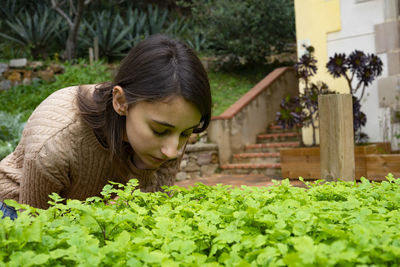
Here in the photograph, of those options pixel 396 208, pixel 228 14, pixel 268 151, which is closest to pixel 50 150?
pixel 396 208

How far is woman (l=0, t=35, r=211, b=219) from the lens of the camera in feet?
6.34

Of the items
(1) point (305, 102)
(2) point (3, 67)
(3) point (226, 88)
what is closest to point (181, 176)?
(1) point (305, 102)

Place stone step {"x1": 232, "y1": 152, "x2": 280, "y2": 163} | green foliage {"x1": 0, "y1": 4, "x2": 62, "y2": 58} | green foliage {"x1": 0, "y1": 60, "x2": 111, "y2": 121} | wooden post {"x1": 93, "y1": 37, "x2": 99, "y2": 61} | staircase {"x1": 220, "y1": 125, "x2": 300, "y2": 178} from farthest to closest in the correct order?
green foliage {"x1": 0, "y1": 4, "x2": 62, "y2": 58} < wooden post {"x1": 93, "y1": 37, "x2": 99, "y2": 61} < green foliage {"x1": 0, "y1": 60, "x2": 111, "y2": 121} < stone step {"x1": 232, "y1": 152, "x2": 280, "y2": 163} < staircase {"x1": 220, "y1": 125, "x2": 300, "y2": 178}

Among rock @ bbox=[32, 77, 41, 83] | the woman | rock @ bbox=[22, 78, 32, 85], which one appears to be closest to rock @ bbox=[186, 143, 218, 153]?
rock @ bbox=[32, 77, 41, 83]

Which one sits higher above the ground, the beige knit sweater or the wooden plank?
the beige knit sweater

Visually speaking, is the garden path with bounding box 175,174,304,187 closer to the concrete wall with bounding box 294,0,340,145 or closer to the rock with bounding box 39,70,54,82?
the concrete wall with bounding box 294,0,340,145

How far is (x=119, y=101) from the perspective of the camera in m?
2.07

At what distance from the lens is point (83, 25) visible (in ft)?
41.9

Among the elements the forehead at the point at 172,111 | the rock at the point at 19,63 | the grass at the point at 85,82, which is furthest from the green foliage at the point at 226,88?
the forehead at the point at 172,111

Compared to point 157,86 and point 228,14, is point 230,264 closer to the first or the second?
point 157,86

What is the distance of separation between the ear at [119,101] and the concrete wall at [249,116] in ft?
20.4

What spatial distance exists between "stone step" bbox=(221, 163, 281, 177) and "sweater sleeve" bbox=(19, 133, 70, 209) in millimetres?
5508

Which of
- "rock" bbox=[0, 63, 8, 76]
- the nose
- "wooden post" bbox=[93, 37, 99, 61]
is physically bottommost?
the nose

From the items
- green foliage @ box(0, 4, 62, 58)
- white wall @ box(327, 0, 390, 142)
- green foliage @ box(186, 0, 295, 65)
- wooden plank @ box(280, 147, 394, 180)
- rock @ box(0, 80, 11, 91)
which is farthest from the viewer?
green foliage @ box(0, 4, 62, 58)
